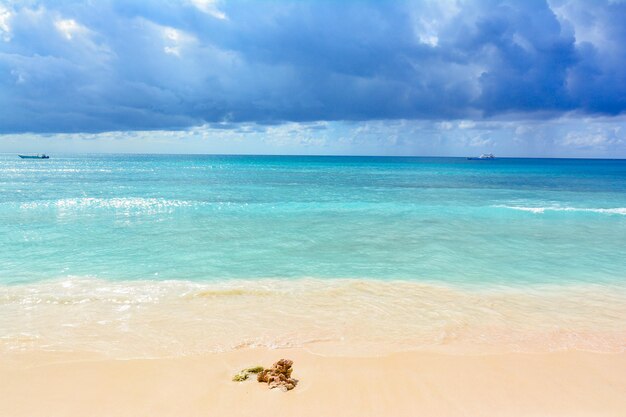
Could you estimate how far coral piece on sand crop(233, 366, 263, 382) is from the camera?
6237mm

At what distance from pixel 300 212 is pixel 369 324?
17151 mm

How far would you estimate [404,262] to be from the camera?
541 inches

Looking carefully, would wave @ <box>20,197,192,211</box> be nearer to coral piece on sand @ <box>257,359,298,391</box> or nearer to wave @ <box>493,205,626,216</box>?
coral piece on sand @ <box>257,359,298,391</box>

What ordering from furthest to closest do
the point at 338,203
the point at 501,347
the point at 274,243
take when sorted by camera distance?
the point at 338,203 → the point at 274,243 → the point at 501,347

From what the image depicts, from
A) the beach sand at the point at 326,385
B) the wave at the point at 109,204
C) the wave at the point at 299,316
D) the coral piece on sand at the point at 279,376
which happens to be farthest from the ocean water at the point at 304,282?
the wave at the point at 109,204

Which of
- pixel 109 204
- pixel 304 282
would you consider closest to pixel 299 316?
pixel 304 282

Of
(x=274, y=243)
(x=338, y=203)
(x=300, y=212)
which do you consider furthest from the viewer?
(x=338, y=203)

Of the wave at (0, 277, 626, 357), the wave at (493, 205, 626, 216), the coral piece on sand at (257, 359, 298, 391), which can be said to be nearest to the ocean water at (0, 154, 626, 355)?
the wave at (0, 277, 626, 357)

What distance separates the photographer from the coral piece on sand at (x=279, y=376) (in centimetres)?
600

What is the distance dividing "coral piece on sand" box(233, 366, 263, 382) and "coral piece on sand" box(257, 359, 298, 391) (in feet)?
0.55

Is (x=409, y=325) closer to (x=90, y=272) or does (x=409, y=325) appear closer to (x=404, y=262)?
(x=404, y=262)

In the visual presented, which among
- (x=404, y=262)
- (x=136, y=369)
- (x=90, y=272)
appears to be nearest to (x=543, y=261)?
(x=404, y=262)

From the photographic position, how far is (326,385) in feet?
20.2

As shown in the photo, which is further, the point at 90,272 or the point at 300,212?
the point at 300,212
